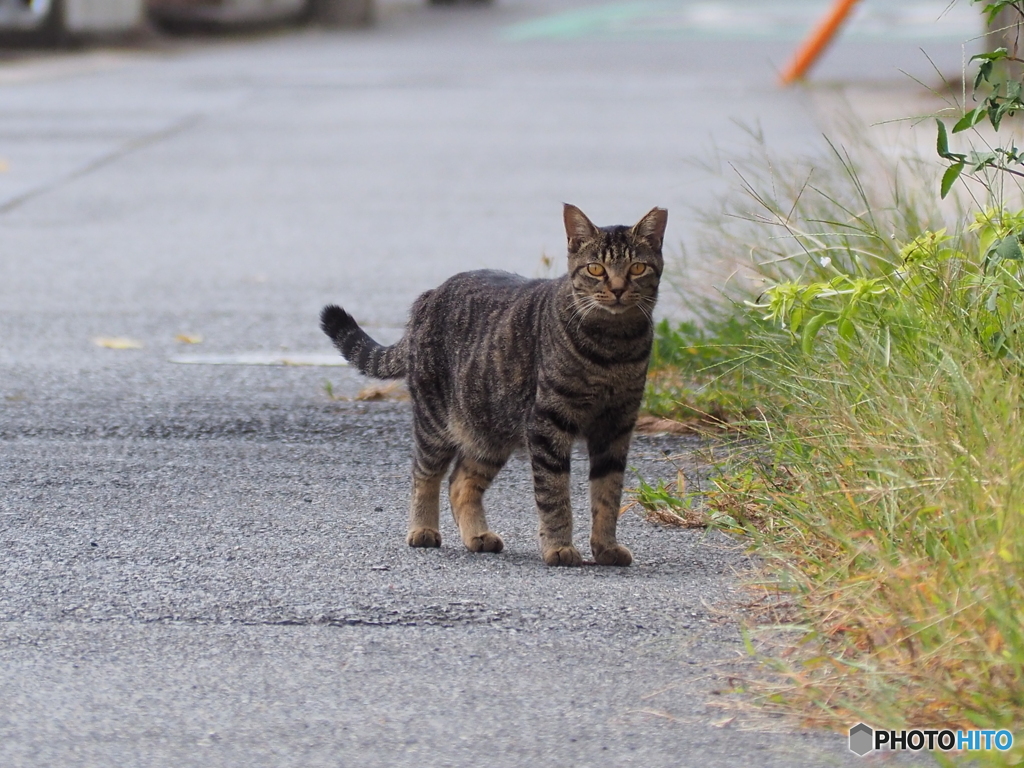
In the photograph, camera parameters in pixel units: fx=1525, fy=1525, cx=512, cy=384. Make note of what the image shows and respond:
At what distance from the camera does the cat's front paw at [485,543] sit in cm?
473

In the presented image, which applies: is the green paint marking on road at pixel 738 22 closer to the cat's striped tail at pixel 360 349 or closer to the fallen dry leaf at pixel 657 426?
the fallen dry leaf at pixel 657 426

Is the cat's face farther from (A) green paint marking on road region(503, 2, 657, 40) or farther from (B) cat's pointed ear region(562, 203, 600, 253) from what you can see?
(A) green paint marking on road region(503, 2, 657, 40)

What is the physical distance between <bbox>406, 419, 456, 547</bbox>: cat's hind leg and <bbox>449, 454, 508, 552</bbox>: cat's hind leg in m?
0.06

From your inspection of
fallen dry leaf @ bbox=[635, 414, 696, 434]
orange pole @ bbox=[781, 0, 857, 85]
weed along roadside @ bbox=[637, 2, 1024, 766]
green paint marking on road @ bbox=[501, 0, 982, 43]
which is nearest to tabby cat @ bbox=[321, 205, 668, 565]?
weed along roadside @ bbox=[637, 2, 1024, 766]

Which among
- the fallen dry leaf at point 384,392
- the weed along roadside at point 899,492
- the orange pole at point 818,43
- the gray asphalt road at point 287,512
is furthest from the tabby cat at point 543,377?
the orange pole at point 818,43

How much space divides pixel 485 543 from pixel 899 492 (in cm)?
136

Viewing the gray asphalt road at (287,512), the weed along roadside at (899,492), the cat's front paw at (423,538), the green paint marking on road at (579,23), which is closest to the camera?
the weed along roadside at (899,492)

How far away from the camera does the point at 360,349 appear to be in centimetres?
518

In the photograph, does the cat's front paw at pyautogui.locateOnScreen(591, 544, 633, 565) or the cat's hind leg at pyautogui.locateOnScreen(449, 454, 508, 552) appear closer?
the cat's front paw at pyautogui.locateOnScreen(591, 544, 633, 565)

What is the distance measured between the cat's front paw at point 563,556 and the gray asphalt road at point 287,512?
0.13 m

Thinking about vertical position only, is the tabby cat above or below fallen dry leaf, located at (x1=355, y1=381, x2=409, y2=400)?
above

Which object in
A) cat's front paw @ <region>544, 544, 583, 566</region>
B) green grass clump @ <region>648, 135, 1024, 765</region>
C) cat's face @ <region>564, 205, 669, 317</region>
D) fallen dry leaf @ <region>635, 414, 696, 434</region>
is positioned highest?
cat's face @ <region>564, 205, 669, 317</region>

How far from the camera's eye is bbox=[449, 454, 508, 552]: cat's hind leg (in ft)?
15.5
